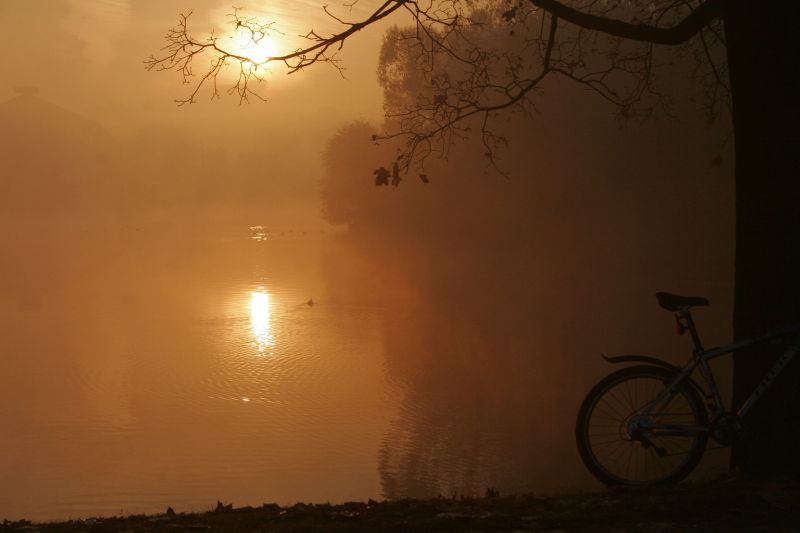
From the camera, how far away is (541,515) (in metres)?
4.54

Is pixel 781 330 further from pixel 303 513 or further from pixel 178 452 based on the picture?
pixel 178 452

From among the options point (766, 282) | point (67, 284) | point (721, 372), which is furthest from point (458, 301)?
point (766, 282)

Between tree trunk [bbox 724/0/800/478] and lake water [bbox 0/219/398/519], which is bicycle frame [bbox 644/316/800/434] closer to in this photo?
tree trunk [bbox 724/0/800/478]

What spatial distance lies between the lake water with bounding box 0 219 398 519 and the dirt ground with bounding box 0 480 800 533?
3.43 m

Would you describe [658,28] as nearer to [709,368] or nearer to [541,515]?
[709,368]

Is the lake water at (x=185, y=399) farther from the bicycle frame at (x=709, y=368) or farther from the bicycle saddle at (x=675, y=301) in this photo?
the bicycle saddle at (x=675, y=301)

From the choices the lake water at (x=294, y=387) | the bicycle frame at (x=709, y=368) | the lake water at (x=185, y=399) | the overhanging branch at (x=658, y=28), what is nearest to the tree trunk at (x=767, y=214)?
the bicycle frame at (x=709, y=368)

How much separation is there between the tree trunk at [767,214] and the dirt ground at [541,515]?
1.05 ft

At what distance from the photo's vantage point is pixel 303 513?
4.86 meters

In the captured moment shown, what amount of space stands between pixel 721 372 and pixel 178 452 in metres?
7.45

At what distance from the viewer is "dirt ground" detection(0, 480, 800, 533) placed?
14.1 feet

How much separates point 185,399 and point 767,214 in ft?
30.8

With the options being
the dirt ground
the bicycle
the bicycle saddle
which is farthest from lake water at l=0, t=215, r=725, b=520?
the bicycle saddle

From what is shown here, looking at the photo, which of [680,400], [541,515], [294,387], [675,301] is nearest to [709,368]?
[680,400]
